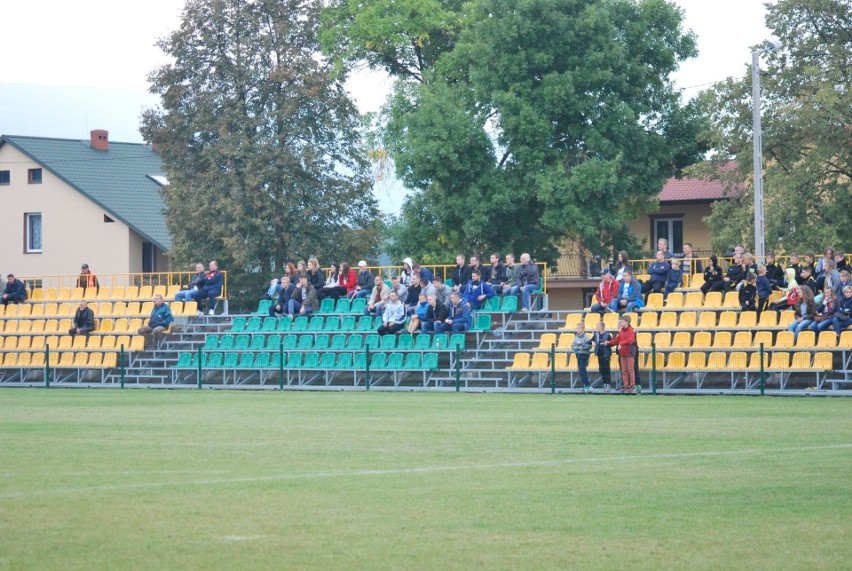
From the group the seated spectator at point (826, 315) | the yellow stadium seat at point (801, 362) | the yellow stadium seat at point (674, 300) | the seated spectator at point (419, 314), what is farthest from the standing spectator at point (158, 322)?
the seated spectator at point (826, 315)

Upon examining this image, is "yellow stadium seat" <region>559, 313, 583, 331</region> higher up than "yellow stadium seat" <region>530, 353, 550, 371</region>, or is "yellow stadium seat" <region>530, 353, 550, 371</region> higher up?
"yellow stadium seat" <region>559, 313, 583, 331</region>

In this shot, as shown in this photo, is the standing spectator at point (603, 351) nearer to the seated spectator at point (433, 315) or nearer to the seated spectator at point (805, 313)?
the seated spectator at point (805, 313)

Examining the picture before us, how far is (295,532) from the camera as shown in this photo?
8.87 m

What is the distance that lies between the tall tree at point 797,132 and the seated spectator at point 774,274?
47.7 ft

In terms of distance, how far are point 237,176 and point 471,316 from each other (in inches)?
912

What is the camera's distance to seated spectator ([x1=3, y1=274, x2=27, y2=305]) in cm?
4153

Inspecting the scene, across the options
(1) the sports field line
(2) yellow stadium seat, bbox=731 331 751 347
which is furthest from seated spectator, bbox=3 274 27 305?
(1) the sports field line

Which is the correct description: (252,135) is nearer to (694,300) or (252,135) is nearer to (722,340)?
(694,300)

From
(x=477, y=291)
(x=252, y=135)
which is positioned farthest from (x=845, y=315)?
(x=252, y=135)

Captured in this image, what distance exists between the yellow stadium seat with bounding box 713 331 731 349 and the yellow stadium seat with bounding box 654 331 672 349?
106 centimetres

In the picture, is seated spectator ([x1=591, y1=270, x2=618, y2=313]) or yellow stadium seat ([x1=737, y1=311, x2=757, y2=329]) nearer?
yellow stadium seat ([x1=737, y1=311, x2=757, y2=329])

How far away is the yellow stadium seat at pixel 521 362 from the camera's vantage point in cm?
2953

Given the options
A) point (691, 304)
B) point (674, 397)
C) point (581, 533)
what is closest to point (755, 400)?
point (674, 397)

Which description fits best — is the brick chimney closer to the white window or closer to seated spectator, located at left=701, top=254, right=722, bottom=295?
the white window
